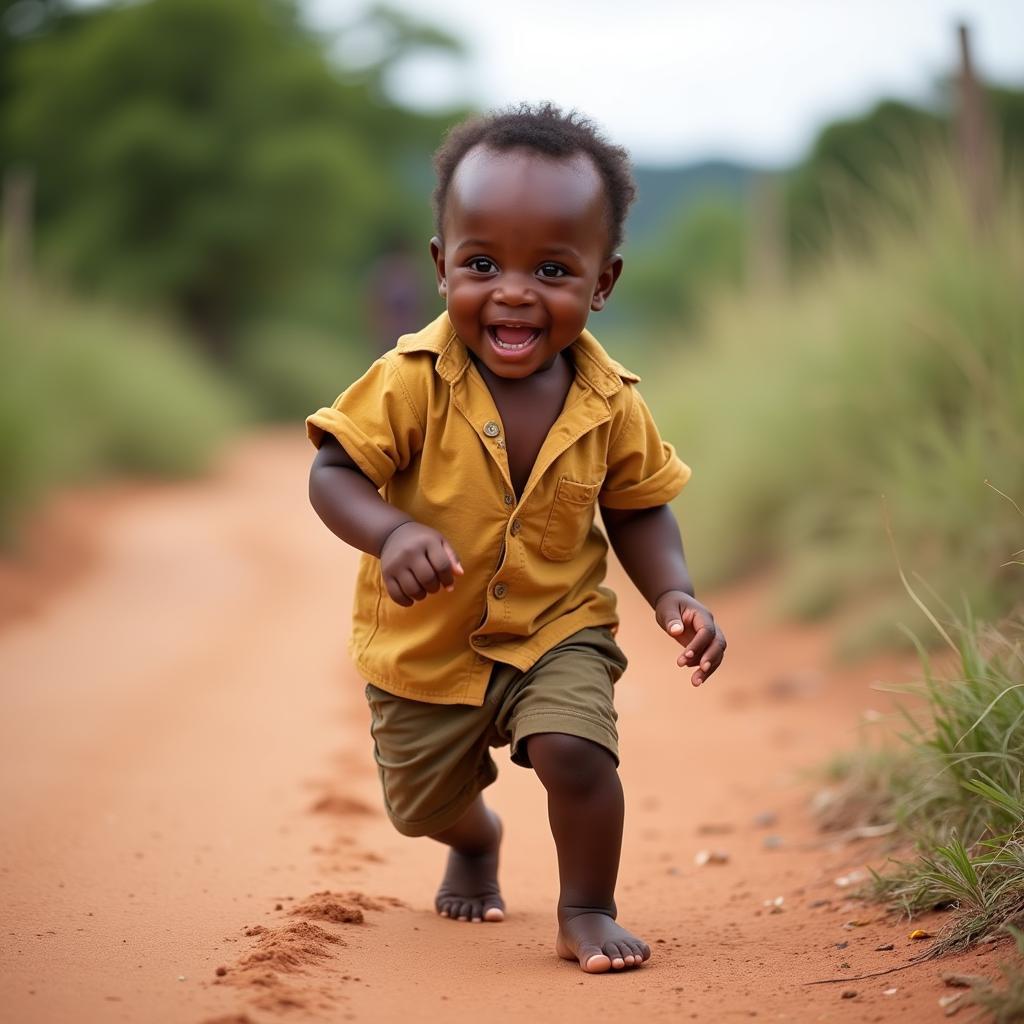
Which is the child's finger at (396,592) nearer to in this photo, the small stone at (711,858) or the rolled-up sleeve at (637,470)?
the rolled-up sleeve at (637,470)

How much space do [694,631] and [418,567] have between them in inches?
24.3

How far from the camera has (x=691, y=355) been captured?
9953mm

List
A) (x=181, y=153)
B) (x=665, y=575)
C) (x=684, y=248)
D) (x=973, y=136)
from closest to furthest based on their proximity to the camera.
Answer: (x=665, y=575) < (x=973, y=136) < (x=181, y=153) < (x=684, y=248)

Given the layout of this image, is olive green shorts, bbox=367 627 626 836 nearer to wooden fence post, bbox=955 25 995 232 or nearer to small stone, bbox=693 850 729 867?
small stone, bbox=693 850 729 867

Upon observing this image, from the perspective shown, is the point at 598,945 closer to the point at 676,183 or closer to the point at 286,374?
the point at 286,374

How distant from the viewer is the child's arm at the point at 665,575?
259cm

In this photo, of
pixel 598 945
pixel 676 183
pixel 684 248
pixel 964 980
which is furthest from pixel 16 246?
pixel 676 183

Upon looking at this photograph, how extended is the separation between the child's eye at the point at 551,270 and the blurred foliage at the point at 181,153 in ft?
53.7

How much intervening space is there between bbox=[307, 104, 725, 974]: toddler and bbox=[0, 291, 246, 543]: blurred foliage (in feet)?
17.7

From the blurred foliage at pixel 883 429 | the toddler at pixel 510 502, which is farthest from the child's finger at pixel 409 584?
the blurred foliage at pixel 883 429

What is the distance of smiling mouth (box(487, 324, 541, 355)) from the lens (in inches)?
105

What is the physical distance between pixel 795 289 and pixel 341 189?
11.8 m

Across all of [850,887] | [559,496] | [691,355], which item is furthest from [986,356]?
[691,355]

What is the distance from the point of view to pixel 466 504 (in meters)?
2.68
